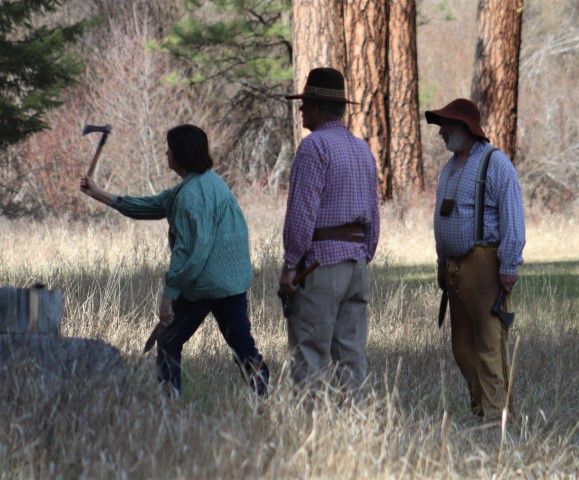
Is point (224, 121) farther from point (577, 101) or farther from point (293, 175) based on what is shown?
point (293, 175)

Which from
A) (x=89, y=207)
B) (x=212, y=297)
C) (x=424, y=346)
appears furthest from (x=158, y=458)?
(x=89, y=207)

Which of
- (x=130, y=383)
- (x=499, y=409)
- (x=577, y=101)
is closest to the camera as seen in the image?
(x=130, y=383)

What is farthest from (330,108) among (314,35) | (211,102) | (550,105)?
(550,105)

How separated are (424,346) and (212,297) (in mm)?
2910

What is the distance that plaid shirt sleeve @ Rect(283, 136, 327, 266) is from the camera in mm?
6766

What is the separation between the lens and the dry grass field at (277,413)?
207 inches

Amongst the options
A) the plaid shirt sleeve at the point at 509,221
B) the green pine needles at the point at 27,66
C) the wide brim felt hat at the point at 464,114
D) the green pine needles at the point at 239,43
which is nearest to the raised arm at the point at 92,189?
the wide brim felt hat at the point at 464,114

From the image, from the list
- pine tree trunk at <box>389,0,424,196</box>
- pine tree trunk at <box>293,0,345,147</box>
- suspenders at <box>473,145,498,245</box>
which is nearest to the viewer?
suspenders at <box>473,145,498,245</box>

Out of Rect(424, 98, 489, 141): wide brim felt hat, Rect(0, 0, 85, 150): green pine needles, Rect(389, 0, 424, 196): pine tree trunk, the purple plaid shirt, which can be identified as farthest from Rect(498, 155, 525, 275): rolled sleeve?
Rect(0, 0, 85, 150): green pine needles

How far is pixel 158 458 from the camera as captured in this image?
519cm

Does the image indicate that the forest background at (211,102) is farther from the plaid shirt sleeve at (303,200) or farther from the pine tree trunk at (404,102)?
the plaid shirt sleeve at (303,200)

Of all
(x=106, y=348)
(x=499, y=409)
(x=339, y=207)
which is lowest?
(x=499, y=409)

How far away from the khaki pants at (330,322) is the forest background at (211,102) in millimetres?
22227

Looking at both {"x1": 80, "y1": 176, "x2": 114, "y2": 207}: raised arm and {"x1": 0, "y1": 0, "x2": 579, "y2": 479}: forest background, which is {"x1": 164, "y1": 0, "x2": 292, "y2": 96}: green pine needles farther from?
{"x1": 80, "y1": 176, "x2": 114, "y2": 207}: raised arm
